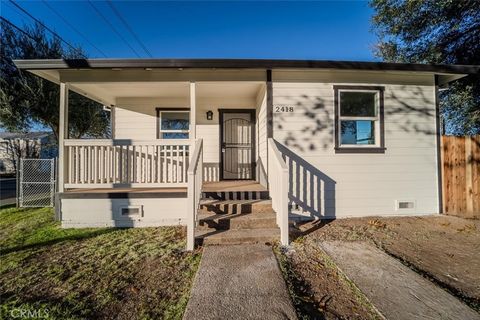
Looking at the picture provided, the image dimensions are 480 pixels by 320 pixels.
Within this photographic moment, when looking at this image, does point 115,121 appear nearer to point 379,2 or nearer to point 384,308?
point 384,308

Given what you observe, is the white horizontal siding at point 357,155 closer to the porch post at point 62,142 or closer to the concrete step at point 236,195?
the concrete step at point 236,195

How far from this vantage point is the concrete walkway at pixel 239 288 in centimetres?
205

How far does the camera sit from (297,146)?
4930 mm

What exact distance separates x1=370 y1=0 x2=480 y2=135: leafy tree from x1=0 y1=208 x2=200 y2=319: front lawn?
9147 millimetres

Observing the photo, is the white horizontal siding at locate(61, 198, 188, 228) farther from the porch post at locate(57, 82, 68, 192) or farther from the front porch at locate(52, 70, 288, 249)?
the porch post at locate(57, 82, 68, 192)

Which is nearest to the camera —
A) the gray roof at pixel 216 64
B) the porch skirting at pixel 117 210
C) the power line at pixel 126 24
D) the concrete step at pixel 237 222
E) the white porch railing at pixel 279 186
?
the white porch railing at pixel 279 186

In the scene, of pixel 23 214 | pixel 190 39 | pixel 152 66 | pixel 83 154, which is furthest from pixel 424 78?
pixel 23 214

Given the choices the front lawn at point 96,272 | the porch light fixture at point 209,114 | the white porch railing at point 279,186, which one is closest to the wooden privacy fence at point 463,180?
the white porch railing at point 279,186

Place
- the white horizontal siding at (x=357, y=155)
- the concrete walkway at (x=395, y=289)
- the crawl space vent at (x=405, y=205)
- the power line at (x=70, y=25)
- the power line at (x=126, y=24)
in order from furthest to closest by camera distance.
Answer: the power line at (x=126, y=24)
the power line at (x=70, y=25)
the crawl space vent at (x=405, y=205)
the white horizontal siding at (x=357, y=155)
the concrete walkway at (x=395, y=289)

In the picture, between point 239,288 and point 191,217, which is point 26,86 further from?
point 239,288

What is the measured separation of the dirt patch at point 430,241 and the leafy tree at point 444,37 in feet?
16.9

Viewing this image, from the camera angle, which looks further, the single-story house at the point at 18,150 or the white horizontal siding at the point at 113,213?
the single-story house at the point at 18,150

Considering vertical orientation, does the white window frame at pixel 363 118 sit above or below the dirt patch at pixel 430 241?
above

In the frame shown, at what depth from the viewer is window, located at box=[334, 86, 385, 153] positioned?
4.98 metres
